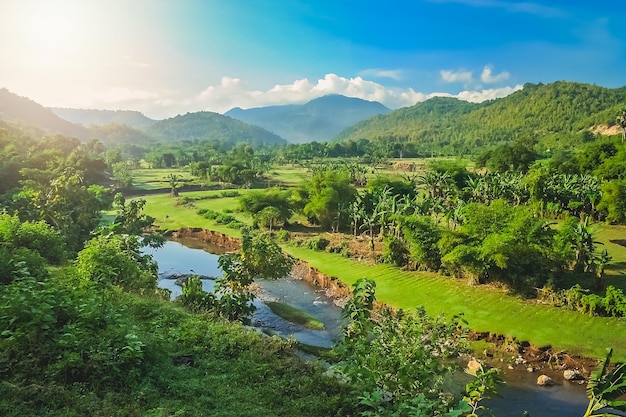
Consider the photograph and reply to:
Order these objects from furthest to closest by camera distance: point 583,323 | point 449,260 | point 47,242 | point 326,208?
point 326,208
point 449,260
point 583,323
point 47,242

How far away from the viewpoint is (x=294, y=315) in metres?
32.9

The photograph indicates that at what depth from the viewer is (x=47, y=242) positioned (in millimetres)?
24203

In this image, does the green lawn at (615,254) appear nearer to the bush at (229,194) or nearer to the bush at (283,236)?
the bush at (283,236)

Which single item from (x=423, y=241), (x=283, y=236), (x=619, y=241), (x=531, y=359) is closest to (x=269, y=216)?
(x=283, y=236)

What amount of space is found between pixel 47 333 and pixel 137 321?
13.7 feet

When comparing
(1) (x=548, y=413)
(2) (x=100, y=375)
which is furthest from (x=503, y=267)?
(2) (x=100, y=375)

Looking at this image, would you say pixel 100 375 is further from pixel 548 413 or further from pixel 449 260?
pixel 449 260

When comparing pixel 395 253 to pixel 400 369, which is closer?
pixel 400 369

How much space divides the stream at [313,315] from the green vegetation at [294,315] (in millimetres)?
436

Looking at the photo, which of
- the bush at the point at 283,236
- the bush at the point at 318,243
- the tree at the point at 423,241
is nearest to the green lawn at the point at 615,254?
the tree at the point at 423,241

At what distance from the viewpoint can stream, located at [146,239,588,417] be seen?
73.0 ft

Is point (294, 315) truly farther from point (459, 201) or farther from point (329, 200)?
point (329, 200)

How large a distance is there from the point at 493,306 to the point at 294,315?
1404 cm

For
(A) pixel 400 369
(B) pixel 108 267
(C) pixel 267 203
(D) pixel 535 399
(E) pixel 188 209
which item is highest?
(B) pixel 108 267
